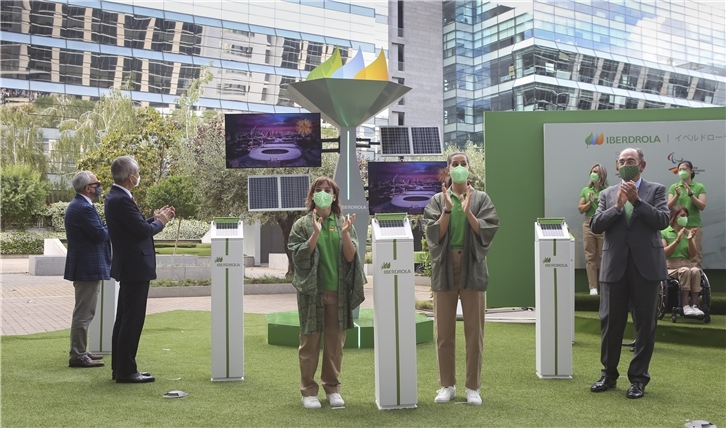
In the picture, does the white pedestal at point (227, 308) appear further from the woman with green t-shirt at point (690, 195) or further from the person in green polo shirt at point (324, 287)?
the woman with green t-shirt at point (690, 195)

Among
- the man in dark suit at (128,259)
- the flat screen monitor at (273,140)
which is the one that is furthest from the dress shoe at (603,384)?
the flat screen monitor at (273,140)

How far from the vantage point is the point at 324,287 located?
5363mm

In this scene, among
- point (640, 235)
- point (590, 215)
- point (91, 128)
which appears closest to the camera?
point (640, 235)

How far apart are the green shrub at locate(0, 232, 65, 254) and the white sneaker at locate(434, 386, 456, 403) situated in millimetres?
27168

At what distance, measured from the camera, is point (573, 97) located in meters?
55.3

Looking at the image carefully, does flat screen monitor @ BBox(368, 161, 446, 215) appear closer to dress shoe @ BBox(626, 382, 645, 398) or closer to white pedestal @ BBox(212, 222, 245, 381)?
white pedestal @ BBox(212, 222, 245, 381)

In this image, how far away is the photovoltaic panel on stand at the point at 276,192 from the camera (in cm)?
908

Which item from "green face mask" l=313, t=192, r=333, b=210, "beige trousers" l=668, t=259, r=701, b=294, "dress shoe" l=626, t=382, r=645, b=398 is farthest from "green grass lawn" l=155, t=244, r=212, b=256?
"dress shoe" l=626, t=382, r=645, b=398

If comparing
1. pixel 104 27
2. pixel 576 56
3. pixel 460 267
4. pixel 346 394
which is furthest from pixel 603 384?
pixel 576 56

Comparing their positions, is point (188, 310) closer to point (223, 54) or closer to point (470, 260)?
point (470, 260)

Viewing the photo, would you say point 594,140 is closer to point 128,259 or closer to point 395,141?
point 395,141

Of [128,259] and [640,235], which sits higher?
[640,235]

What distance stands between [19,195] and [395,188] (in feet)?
75.3

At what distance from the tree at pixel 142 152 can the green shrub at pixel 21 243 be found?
11.3 ft
